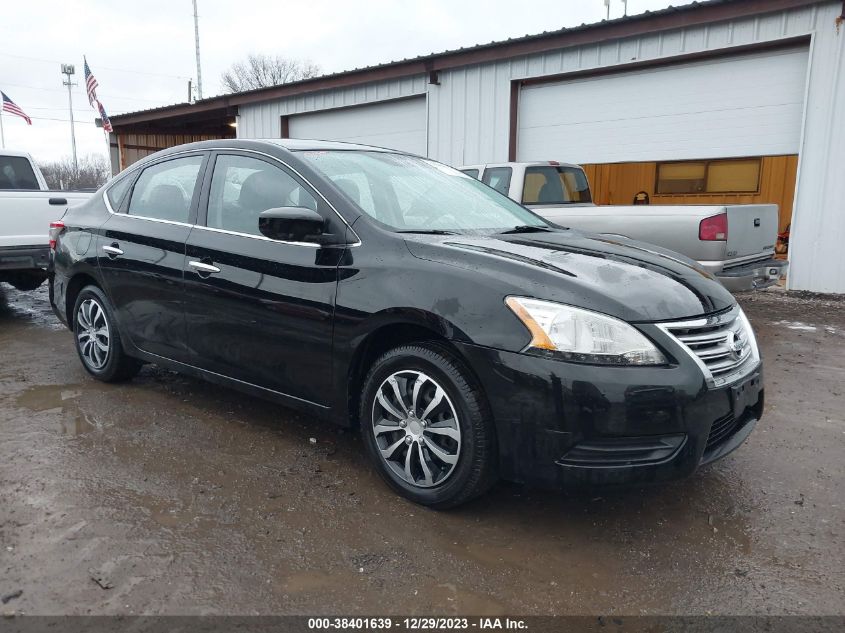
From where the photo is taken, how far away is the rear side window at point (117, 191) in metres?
4.55

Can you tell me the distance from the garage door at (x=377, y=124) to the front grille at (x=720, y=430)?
32.1 ft

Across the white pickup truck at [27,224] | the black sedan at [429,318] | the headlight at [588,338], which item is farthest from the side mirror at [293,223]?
the white pickup truck at [27,224]

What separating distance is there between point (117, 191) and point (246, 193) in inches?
58.9

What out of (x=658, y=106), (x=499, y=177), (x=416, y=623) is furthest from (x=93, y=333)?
(x=658, y=106)

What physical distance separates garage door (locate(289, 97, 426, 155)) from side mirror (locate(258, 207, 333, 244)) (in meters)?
9.03

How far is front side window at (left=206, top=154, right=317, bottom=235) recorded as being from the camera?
346 cm

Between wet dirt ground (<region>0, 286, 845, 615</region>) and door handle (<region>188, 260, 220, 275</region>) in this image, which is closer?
wet dirt ground (<region>0, 286, 845, 615</region>)

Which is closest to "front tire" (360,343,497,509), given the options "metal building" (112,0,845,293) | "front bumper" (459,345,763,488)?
"front bumper" (459,345,763,488)

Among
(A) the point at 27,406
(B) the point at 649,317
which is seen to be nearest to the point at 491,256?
(B) the point at 649,317

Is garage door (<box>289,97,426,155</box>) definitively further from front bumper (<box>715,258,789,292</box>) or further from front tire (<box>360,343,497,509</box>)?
front tire (<box>360,343,497,509</box>)

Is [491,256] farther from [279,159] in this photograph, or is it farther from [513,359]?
[279,159]

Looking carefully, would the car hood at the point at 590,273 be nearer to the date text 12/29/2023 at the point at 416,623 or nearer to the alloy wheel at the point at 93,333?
the date text 12/29/2023 at the point at 416,623

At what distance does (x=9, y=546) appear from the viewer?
259cm

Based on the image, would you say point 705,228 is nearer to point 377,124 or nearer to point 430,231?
point 430,231
